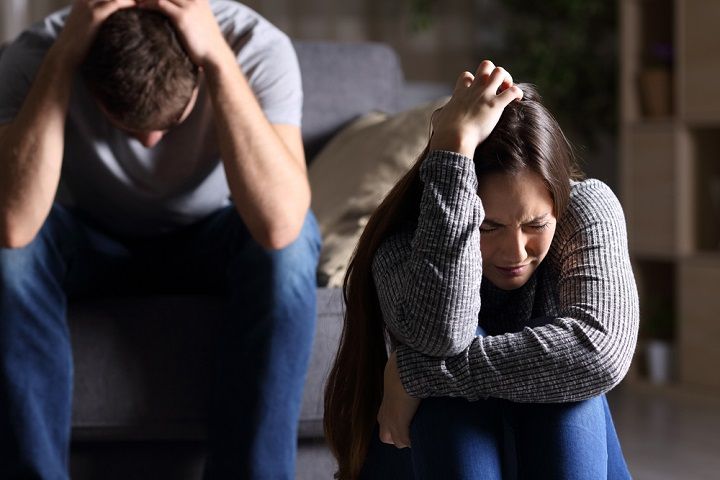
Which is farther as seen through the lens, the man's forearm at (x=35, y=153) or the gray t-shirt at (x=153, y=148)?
the gray t-shirt at (x=153, y=148)

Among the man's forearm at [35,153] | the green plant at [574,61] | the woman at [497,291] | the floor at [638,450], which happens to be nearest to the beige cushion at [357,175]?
the floor at [638,450]

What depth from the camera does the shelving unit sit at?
3082 millimetres

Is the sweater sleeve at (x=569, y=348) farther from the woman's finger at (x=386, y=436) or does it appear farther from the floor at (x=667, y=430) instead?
the floor at (x=667, y=430)

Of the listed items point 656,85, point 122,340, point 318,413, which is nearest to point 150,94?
point 122,340

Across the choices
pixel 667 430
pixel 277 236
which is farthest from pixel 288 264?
pixel 667 430

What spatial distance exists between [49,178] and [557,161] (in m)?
0.83

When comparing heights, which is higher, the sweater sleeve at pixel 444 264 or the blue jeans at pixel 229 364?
the sweater sleeve at pixel 444 264

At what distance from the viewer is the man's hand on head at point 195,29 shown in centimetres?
169

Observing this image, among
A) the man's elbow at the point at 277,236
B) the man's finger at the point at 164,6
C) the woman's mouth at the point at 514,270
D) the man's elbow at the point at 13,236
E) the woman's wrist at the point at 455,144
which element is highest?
the man's finger at the point at 164,6

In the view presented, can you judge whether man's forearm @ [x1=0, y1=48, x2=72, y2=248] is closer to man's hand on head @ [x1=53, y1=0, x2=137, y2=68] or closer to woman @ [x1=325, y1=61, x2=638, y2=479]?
man's hand on head @ [x1=53, y1=0, x2=137, y2=68]

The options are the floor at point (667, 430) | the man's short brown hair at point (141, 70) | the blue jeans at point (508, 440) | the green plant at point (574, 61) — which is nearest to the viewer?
the blue jeans at point (508, 440)

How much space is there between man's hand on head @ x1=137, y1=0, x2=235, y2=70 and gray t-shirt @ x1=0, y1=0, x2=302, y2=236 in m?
0.13

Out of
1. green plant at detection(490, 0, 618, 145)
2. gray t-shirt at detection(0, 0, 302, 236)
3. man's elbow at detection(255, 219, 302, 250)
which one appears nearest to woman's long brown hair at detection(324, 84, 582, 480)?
man's elbow at detection(255, 219, 302, 250)

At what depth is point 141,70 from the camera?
5.36 ft
